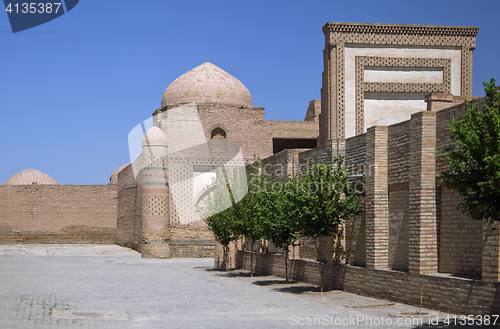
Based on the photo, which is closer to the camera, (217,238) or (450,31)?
(450,31)

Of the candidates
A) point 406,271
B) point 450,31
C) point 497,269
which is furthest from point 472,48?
point 497,269

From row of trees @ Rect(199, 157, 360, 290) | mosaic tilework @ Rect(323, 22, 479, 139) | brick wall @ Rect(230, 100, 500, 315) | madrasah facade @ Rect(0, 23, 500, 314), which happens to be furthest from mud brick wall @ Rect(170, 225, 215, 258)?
brick wall @ Rect(230, 100, 500, 315)

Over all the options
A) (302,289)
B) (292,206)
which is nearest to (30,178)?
(302,289)

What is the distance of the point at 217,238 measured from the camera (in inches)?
901

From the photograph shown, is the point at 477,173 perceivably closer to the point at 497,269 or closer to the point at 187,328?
the point at 497,269

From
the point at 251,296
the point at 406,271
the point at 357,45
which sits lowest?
the point at 251,296

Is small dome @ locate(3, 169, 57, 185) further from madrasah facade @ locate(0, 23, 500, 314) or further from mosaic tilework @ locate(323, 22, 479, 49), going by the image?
mosaic tilework @ locate(323, 22, 479, 49)

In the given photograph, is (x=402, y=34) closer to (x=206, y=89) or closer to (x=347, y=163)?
(x=347, y=163)

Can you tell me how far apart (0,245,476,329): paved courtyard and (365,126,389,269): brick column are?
0.99 meters

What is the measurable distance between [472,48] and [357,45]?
14.5 ft

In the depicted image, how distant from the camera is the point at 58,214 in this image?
38156mm

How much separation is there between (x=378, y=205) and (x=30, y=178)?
3842cm

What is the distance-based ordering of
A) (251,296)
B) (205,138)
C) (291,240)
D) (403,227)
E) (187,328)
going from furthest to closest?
(205,138), (291,240), (251,296), (403,227), (187,328)

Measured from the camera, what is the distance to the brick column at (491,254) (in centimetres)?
923
